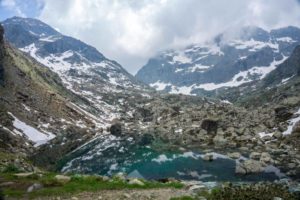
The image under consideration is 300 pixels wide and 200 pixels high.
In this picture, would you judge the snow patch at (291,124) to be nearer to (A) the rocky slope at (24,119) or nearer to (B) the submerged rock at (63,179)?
(A) the rocky slope at (24,119)

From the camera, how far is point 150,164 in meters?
94.4

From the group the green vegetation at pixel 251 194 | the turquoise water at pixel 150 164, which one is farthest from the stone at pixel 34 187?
the turquoise water at pixel 150 164

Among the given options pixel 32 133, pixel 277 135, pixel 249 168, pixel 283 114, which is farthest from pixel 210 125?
pixel 249 168

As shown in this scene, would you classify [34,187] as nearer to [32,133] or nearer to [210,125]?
[32,133]

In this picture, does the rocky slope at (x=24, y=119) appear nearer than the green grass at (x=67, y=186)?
No

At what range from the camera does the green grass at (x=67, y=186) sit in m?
31.3

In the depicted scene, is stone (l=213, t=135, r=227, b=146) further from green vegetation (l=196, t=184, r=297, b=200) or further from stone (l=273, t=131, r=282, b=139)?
green vegetation (l=196, t=184, r=297, b=200)

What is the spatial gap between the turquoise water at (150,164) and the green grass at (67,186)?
118ft

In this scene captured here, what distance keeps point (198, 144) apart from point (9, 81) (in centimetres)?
9570

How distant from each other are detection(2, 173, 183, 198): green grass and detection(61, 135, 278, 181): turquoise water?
35.9m

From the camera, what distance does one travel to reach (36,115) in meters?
173

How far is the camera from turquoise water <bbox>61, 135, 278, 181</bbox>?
7538 cm

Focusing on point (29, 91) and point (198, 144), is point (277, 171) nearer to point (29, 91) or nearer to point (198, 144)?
point (198, 144)

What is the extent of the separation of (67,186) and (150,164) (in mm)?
61867
